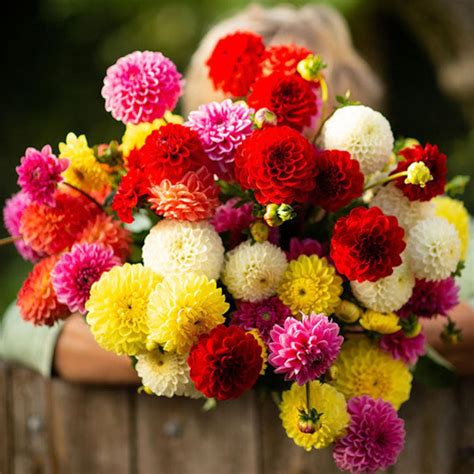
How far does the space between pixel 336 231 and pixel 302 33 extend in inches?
30.2

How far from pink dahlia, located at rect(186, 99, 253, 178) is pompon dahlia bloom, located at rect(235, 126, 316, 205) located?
0.03 m

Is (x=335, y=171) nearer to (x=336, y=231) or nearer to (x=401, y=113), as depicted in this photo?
(x=336, y=231)

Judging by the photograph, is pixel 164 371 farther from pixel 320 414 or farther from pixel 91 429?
pixel 91 429

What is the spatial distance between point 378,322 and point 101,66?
348 cm

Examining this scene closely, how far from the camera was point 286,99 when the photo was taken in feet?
3.09

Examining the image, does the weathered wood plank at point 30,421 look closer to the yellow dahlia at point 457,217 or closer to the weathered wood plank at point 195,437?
the weathered wood plank at point 195,437

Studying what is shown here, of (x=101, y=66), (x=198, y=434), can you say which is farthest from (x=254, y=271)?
(x=101, y=66)

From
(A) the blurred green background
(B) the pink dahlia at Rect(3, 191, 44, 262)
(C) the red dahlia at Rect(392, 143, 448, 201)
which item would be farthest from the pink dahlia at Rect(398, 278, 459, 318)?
(A) the blurred green background

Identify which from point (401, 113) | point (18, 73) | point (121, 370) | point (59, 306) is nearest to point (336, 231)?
point (59, 306)

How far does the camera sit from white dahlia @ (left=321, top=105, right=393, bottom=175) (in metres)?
0.93

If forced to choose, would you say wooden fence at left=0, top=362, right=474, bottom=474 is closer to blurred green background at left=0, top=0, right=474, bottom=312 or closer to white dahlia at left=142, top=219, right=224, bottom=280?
white dahlia at left=142, top=219, right=224, bottom=280

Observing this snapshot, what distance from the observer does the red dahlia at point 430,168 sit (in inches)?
36.3

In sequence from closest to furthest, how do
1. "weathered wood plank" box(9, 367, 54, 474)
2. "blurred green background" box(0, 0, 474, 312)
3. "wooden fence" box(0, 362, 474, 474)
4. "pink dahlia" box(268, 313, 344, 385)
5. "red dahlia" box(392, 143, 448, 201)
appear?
"pink dahlia" box(268, 313, 344, 385), "red dahlia" box(392, 143, 448, 201), "wooden fence" box(0, 362, 474, 474), "weathered wood plank" box(9, 367, 54, 474), "blurred green background" box(0, 0, 474, 312)

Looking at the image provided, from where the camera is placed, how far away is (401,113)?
411 cm
